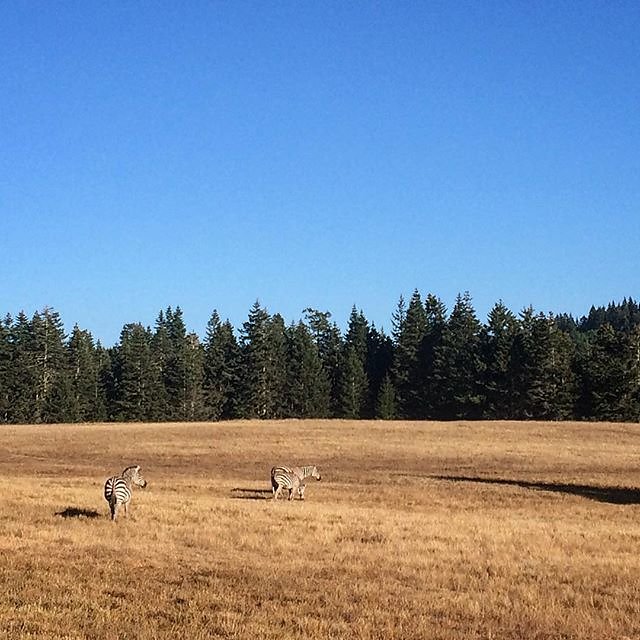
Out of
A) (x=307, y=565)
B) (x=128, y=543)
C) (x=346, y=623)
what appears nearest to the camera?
(x=346, y=623)

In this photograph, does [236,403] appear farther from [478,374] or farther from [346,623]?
[346,623]

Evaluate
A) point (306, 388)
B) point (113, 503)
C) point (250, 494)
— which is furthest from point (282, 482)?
point (306, 388)

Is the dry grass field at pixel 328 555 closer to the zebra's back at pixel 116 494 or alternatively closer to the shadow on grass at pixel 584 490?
the shadow on grass at pixel 584 490

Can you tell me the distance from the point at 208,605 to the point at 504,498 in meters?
21.8

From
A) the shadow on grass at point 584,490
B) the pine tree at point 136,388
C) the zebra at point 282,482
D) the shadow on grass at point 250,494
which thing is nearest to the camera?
the zebra at point 282,482

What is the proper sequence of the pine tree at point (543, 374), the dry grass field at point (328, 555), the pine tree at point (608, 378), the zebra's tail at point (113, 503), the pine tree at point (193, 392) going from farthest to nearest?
Result: 1. the pine tree at point (193, 392)
2. the pine tree at point (543, 374)
3. the pine tree at point (608, 378)
4. the zebra's tail at point (113, 503)
5. the dry grass field at point (328, 555)

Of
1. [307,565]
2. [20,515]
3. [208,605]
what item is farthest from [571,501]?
[208,605]

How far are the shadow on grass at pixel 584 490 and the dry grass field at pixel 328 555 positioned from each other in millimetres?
130

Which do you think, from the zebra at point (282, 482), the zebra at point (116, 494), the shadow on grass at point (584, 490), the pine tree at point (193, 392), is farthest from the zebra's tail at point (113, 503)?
the pine tree at point (193, 392)

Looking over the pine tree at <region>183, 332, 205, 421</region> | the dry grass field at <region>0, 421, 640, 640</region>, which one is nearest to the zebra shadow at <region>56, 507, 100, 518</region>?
the dry grass field at <region>0, 421, 640, 640</region>

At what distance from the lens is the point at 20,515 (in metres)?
24.3

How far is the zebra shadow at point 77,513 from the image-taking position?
24.7 meters

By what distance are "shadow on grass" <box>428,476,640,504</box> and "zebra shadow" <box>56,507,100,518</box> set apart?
19583mm

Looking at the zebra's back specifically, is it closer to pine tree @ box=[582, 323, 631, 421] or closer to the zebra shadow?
the zebra shadow
